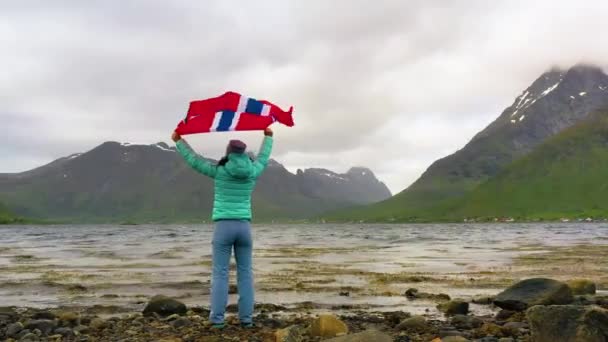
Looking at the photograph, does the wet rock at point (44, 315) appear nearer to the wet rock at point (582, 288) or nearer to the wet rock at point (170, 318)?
the wet rock at point (170, 318)

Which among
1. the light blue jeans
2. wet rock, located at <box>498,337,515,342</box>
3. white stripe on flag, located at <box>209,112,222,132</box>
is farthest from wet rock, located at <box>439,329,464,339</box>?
white stripe on flag, located at <box>209,112,222,132</box>

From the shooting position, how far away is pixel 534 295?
52.0 feet

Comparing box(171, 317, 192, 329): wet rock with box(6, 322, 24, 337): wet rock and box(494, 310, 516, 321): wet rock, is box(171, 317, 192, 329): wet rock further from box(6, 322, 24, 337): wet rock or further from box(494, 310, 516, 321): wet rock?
box(494, 310, 516, 321): wet rock

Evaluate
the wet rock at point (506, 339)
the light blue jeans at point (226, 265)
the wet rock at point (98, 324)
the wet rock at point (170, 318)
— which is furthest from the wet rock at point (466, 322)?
the wet rock at point (98, 324)

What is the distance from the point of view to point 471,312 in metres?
15.9

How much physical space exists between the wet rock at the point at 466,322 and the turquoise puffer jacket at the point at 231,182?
5.36 m

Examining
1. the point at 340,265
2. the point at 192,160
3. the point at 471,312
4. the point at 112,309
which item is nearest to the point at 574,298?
the point at 471,312

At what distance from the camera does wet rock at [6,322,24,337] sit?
12.7m

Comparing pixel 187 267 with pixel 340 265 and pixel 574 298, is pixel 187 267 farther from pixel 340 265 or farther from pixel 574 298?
pixel 574 298

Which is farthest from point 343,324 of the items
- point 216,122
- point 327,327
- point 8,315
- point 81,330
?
point 8,315

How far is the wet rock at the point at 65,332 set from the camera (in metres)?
12.6

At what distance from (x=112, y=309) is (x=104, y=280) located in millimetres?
9436

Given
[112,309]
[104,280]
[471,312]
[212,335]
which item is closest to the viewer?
[212,335]

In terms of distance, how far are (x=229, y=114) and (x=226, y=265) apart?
335cm
